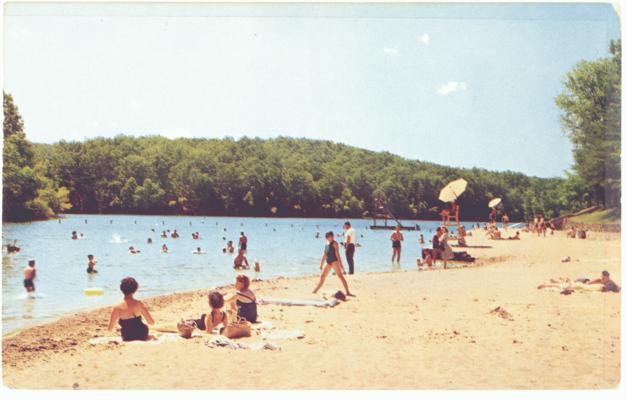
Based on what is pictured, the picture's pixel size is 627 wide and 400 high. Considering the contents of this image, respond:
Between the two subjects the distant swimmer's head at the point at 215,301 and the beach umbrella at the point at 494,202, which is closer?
the distant swimmer's head at the point at 215,301

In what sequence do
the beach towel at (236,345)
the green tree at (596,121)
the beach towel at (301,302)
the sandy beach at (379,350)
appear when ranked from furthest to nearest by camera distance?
the beach towel at (301,302) < the green tree at (596,121) < the beach towel at (236,345) < the sandy beach at (379,350)

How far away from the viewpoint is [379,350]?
234 inches

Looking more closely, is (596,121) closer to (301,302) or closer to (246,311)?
(301,302)

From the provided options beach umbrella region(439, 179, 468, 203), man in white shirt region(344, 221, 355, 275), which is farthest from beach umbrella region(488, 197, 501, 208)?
man in white shirt region(344, 221, 355, 275)

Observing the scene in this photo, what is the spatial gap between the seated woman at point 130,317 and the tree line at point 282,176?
1.72 meters

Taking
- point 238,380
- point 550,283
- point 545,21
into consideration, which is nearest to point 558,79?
point 545,21

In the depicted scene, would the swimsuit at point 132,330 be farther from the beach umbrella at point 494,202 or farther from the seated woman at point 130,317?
the beach umbrella at point 494,202

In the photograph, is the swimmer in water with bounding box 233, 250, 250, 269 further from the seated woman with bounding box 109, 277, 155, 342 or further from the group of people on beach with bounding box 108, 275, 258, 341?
the seated woman with bounding box 109, 277, 155, 342

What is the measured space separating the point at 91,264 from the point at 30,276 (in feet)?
5.51

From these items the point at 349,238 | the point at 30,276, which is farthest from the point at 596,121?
the point at 30,276

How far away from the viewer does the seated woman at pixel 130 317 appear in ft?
19.9

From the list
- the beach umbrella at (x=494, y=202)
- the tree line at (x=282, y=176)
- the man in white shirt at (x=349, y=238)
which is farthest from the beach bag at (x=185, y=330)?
the beach umbrella at (x=494, y=202)

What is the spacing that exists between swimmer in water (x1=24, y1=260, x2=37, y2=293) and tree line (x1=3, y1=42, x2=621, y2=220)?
24.1 inches

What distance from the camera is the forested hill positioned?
7496 mm
